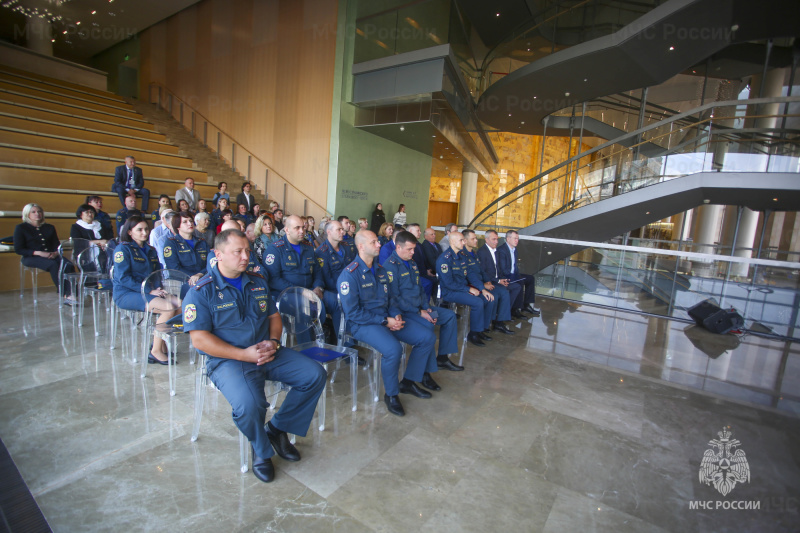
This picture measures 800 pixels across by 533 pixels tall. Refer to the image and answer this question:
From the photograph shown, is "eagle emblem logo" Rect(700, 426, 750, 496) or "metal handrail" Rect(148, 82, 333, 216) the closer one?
"eagle emblem logo" Rect(700, 426, 750, 496)

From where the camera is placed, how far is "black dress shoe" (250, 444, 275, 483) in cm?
196

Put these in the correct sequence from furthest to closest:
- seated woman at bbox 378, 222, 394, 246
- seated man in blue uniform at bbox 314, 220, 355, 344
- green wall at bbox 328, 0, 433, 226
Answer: green wall at bbox 328, 0, 433, 226
seated woman at bbox 378, 222, 394, 246
seated man in blue uniform at bbox 314, 220, 355, 344

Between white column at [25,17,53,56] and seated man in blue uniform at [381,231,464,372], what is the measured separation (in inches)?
651

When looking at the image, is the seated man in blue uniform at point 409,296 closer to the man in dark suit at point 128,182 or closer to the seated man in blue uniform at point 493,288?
the seated man in blue uniform at point 493,288

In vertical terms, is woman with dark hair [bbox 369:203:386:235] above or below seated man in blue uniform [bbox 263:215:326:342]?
above

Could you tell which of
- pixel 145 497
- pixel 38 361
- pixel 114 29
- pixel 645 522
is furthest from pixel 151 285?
pixel 114 29

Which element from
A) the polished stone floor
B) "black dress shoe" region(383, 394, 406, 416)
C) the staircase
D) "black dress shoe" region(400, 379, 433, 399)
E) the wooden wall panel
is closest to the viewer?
the polished stone floor

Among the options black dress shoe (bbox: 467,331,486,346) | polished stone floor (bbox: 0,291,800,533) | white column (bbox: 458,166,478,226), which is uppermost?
white column (bbox: 458,166,478,226)

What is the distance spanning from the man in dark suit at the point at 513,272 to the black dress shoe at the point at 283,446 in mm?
3722

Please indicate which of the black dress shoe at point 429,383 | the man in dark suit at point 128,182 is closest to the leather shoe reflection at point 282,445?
the black dress shoe at point 429,383

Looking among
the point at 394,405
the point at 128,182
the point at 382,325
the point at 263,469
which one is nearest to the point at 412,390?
the point at 394,405

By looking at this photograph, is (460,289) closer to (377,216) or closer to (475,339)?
(475,339)

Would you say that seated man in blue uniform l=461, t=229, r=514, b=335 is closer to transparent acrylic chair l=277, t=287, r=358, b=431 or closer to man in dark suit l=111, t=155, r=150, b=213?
transparent acrylic chair l=277, t=287, r=358, b=431

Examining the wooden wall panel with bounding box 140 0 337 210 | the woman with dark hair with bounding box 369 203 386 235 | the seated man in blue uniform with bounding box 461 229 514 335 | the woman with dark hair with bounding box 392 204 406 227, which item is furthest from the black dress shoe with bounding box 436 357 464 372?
the woman with dark hair with bounding box 392 204 406 227
